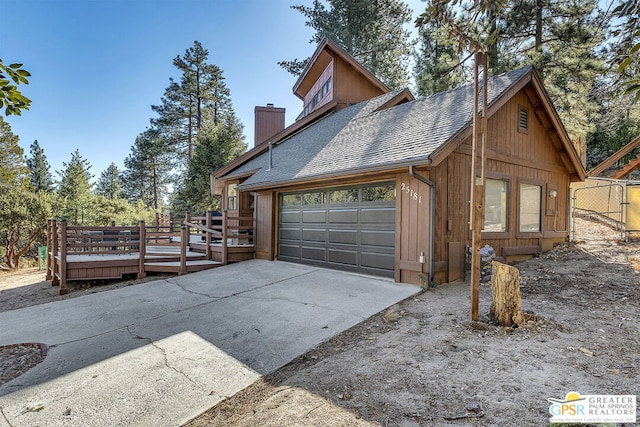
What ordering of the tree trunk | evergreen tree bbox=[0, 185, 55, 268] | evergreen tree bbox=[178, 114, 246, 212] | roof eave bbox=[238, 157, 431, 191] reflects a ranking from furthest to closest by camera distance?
evergreen tree bbox=[178, 114, 246, 212]
evergreen tree bbox=[0, 185, 55, 268]
the tree trunk
roof eave bbox=[238, 157, 431, 191]

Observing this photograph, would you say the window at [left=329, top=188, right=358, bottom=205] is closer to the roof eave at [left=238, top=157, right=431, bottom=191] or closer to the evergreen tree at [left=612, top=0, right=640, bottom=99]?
the roof eave at [left=238, top=157, right=431, bottom=191]

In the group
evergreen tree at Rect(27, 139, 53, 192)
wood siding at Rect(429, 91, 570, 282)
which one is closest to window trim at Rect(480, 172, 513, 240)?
wood siding at Rect(429, 91, 570, 282)

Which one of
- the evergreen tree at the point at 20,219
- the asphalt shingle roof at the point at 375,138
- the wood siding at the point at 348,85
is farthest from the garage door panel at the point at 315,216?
the evergreen tree at the point at 20,219

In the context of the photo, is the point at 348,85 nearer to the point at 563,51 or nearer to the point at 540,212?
the point at 563,51

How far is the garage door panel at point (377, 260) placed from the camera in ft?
22.4

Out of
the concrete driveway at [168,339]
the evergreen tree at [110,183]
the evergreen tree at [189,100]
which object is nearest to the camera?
the concrete driveway at [168,339]

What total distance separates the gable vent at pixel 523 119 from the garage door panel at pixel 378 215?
4360 millimetres

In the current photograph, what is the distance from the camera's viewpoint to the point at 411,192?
6395mm

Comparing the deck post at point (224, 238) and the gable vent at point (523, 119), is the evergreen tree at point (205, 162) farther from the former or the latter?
the gable vent at point (523, 119)

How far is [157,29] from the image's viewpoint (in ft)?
43.8

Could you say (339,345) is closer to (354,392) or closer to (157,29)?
(354,392)

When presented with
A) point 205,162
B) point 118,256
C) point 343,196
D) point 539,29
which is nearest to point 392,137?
point 343,196

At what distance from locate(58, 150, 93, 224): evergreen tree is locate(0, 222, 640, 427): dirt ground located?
18.4m

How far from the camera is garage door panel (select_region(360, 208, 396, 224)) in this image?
679cm
